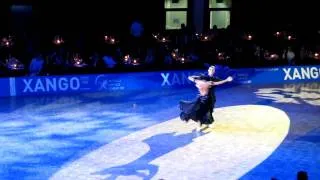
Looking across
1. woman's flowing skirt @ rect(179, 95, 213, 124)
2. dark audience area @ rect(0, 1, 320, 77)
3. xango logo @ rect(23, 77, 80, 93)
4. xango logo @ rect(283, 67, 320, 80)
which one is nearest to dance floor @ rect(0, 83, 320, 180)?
woman's flowing skirt @ rect(179, 95, 213, 124)

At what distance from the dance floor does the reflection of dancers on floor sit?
31 centimetres

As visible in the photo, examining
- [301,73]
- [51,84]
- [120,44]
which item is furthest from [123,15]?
[301,73]

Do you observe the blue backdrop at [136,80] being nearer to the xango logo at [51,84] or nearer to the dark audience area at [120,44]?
the xango logo at [51,84]

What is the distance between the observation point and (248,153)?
12742mm

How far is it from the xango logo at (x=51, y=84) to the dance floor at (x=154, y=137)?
0.40 m

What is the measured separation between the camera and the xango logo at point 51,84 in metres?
19.0

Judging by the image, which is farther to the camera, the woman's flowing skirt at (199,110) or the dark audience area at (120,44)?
the dark audience area at (120,44)

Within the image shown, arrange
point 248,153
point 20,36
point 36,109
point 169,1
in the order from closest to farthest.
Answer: point 248,153 < point 36,109 < point 20,36 < point 169,1

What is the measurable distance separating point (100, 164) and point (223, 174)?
232cm

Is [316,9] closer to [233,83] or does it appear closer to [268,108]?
[233,83]

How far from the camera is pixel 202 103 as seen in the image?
14.4 m

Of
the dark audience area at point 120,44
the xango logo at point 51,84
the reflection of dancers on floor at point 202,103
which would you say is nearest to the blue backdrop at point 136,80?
the xango logo at point 51,84

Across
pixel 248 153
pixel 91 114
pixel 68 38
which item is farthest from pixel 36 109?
pixel 248 153

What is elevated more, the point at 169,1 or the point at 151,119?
the point at 169,1
